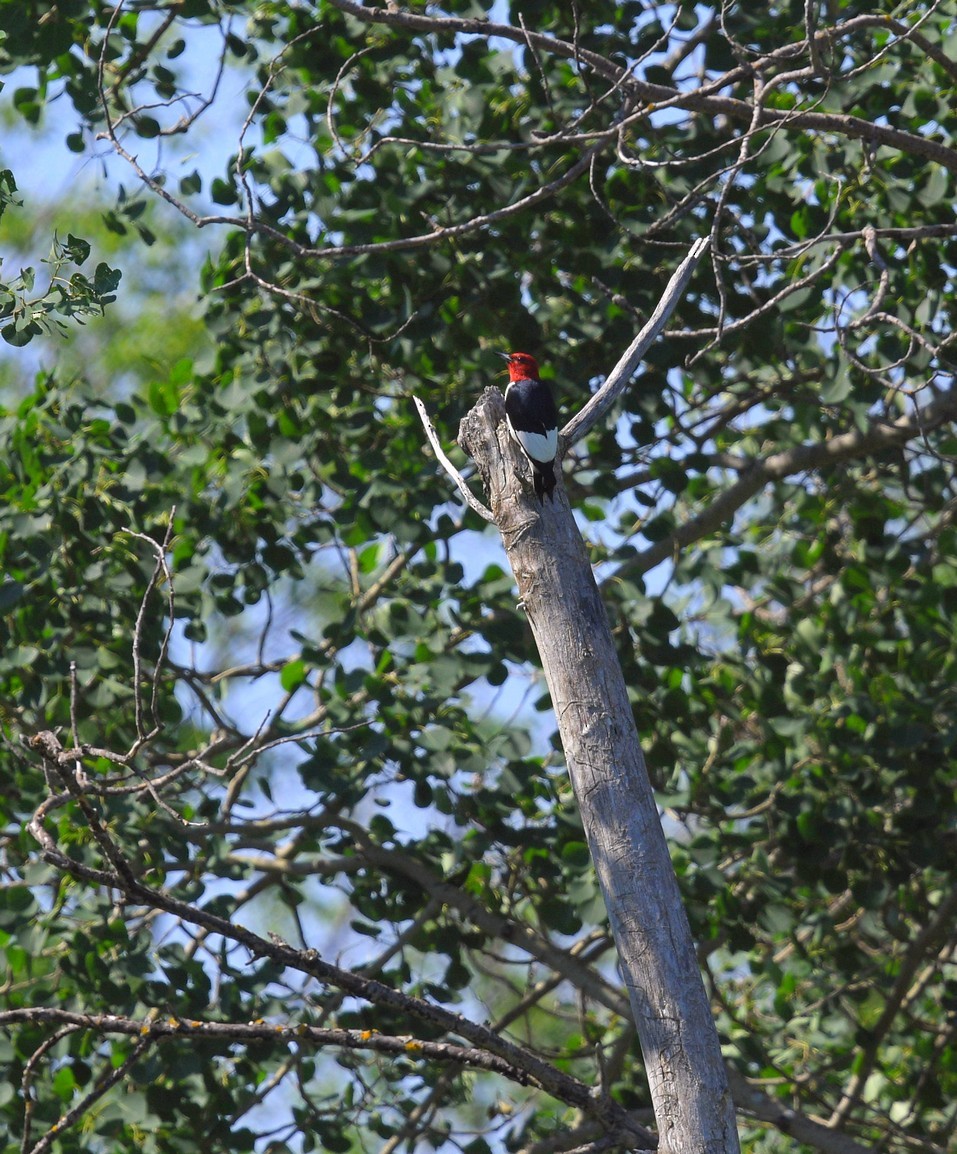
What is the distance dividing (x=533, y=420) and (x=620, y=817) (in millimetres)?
1060

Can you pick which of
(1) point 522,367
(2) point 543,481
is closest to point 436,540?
(1) point 522,367

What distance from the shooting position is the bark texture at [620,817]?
83.2 inches

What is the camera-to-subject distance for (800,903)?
14.5ft

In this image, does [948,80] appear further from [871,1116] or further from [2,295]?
[871,1116]

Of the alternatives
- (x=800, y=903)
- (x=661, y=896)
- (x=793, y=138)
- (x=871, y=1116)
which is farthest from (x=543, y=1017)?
(x=661, y=896)

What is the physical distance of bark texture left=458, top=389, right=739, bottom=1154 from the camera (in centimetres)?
211

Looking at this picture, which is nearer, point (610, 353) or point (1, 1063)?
point (1, 1063)

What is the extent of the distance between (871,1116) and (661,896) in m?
3.63

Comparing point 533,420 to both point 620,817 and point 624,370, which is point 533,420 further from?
point 620,817

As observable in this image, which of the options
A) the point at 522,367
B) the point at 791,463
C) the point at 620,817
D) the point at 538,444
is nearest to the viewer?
the point at 620,817

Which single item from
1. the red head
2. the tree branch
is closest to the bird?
the red head

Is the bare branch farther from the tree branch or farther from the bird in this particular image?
the tree branch

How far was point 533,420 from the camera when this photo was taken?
9.72ft

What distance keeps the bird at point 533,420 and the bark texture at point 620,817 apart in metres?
0.03
